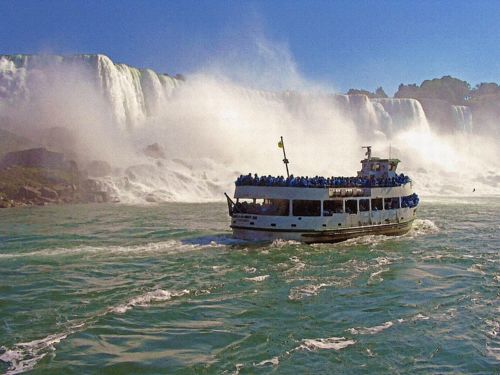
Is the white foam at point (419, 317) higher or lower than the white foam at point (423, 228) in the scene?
lower

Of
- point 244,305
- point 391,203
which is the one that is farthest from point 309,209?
point 244,305

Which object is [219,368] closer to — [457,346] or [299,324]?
[299,324]

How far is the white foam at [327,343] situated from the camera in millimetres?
10418

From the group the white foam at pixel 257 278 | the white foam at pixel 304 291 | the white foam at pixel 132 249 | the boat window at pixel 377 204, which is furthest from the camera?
the boat window at pixel 377 204

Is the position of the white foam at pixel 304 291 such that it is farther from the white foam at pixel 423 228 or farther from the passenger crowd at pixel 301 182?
the white foam at pixel 423 228

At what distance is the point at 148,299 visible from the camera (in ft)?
44.2

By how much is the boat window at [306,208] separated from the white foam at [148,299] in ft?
29.1

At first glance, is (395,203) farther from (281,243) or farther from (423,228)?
(281,243)

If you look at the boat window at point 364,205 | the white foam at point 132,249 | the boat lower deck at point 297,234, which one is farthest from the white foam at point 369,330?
the boat window at point 364,205

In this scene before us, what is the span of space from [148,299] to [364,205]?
13.4 meters

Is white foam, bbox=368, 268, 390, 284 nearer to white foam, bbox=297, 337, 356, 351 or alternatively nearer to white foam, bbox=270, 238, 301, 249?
white foam, bbox=270, 238, 301, 249

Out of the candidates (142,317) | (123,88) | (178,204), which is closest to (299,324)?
(142,317)

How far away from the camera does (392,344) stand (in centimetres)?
1061

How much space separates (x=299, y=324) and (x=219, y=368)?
9.61 ft
